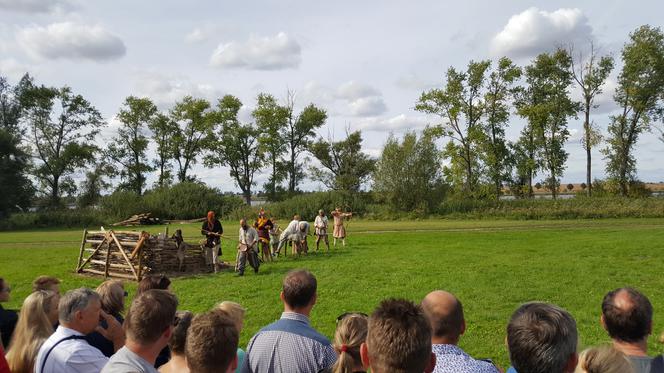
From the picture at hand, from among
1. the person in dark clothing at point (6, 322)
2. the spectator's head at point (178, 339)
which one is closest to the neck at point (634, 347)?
the spectator's head at point (178, 339)

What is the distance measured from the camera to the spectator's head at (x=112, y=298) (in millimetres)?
5305

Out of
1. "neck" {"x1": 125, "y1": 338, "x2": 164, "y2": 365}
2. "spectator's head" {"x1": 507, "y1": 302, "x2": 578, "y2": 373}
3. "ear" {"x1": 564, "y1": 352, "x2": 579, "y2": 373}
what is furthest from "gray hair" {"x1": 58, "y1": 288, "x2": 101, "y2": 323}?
"ear" {"x1": 564, "y1": 352, "x2": 579, "y2": 373}

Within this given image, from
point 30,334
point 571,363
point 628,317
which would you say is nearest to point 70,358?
point 30,334

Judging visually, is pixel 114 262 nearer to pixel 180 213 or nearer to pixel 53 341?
pixel 53 341

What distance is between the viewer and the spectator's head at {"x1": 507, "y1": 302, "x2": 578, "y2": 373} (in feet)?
8.62

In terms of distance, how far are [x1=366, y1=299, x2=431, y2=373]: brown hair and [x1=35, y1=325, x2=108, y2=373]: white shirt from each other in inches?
96.6

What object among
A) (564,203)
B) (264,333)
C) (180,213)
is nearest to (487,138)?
(564,203)

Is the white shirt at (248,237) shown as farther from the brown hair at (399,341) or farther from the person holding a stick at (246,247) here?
the brown hair at (399,341)

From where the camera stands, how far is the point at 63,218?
53.2 m

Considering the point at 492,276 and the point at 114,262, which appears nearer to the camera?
the point at 492,276

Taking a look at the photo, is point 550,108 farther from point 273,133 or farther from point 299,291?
point 299,291

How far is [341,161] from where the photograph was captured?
245ft

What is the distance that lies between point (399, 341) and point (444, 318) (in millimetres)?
994

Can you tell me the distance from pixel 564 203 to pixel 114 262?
38.2 metres
